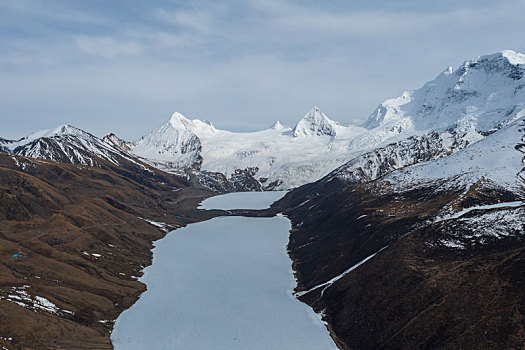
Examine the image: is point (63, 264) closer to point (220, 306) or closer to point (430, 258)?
point (220, 306)

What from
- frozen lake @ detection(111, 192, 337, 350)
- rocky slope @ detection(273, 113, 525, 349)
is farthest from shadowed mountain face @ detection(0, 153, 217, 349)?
rocky slope @ detection(273, 113, 525, 349)

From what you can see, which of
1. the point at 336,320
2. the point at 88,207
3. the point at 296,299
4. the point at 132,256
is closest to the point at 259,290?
the point at 296,299

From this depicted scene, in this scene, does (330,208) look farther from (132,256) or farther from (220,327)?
(220,327)

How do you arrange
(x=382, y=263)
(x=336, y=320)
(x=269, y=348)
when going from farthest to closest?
1. (x=382, y=263)
2. (x=336, y=320)
3. (x=269, y=348)

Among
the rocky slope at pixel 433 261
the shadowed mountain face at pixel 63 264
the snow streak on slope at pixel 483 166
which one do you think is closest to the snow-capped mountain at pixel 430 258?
the rocky slope at pixel 433 261

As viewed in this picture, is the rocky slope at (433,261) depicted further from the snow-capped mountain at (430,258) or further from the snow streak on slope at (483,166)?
the snow streak on slope at (483,166)

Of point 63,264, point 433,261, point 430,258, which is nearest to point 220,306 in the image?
point 63,264

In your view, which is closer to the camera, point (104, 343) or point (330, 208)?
point (104, 343)
